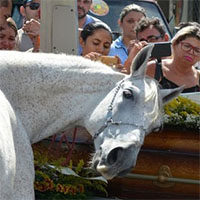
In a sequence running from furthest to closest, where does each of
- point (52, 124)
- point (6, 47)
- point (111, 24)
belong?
point (111, 24)
point (6, 47)
point (52, 124)

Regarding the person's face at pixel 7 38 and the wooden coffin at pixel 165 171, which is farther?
the person's face at pixel 7 38

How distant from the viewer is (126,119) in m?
3.44

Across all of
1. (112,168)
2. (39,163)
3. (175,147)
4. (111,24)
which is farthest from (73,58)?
(111,24)

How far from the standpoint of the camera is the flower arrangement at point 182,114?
4.81 metres

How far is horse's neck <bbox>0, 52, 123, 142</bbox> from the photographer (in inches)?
139

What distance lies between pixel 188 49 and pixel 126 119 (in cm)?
180

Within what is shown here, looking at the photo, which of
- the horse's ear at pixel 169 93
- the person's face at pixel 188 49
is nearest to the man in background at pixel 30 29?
the person's face at pixel 188 49

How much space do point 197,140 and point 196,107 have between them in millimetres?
229

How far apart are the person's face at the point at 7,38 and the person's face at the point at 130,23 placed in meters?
1.37

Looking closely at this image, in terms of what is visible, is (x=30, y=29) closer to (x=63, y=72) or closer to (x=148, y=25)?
(x=148, y=25)

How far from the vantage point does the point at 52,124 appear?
11.9ft

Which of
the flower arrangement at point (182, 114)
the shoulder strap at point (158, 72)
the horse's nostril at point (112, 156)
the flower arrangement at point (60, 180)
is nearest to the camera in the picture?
the horse's nostril at point (112, 156)

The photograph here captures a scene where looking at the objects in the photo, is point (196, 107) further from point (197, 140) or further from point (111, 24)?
point (111, 24)

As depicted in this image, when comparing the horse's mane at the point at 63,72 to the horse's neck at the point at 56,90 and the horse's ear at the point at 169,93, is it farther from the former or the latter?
the horse's ear at the point at 169,93
